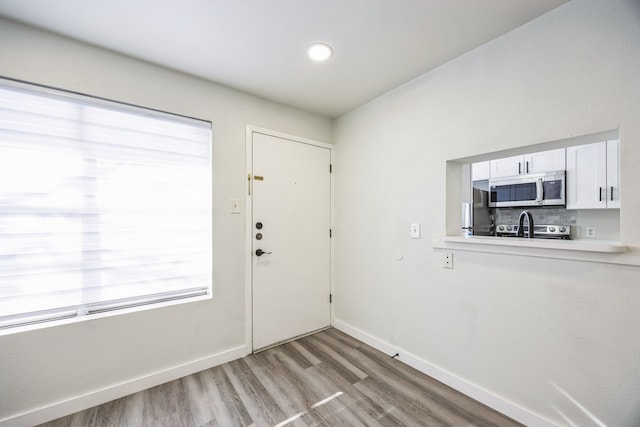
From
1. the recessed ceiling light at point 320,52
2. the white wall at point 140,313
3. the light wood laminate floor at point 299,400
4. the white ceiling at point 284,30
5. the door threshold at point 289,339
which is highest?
the white ceiling at point 284,30

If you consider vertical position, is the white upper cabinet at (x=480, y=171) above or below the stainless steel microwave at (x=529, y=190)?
above

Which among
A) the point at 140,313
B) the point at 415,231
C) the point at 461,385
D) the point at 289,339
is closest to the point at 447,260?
the point at 415,231

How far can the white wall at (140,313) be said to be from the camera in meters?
1.59

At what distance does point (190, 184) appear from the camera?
7.30 feet

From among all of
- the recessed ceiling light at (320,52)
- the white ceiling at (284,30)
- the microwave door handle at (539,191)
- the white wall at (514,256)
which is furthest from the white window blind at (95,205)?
the microwave door handle at (539,191)

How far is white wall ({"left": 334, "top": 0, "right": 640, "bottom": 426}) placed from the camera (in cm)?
129

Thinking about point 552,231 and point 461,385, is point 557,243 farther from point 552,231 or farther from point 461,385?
point 552,231

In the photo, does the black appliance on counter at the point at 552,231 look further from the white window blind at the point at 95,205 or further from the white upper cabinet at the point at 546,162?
the white window blind at the point at 95,205

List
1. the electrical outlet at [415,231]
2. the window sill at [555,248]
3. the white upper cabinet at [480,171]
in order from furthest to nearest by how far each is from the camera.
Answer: the white upper cabinet at [480,171] → the electrical outlet at [415,231] → the window sill at [555,248]

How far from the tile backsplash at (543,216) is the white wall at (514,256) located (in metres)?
2.20

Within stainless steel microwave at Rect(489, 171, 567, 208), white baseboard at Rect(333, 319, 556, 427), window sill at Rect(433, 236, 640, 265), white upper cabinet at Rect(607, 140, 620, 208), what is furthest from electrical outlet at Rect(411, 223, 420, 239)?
white upper cabinet at Rect(607, 140, 620, 208)

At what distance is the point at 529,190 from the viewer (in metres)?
3.17

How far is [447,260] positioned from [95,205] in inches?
103

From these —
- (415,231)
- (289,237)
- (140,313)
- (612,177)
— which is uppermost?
(612,177)
